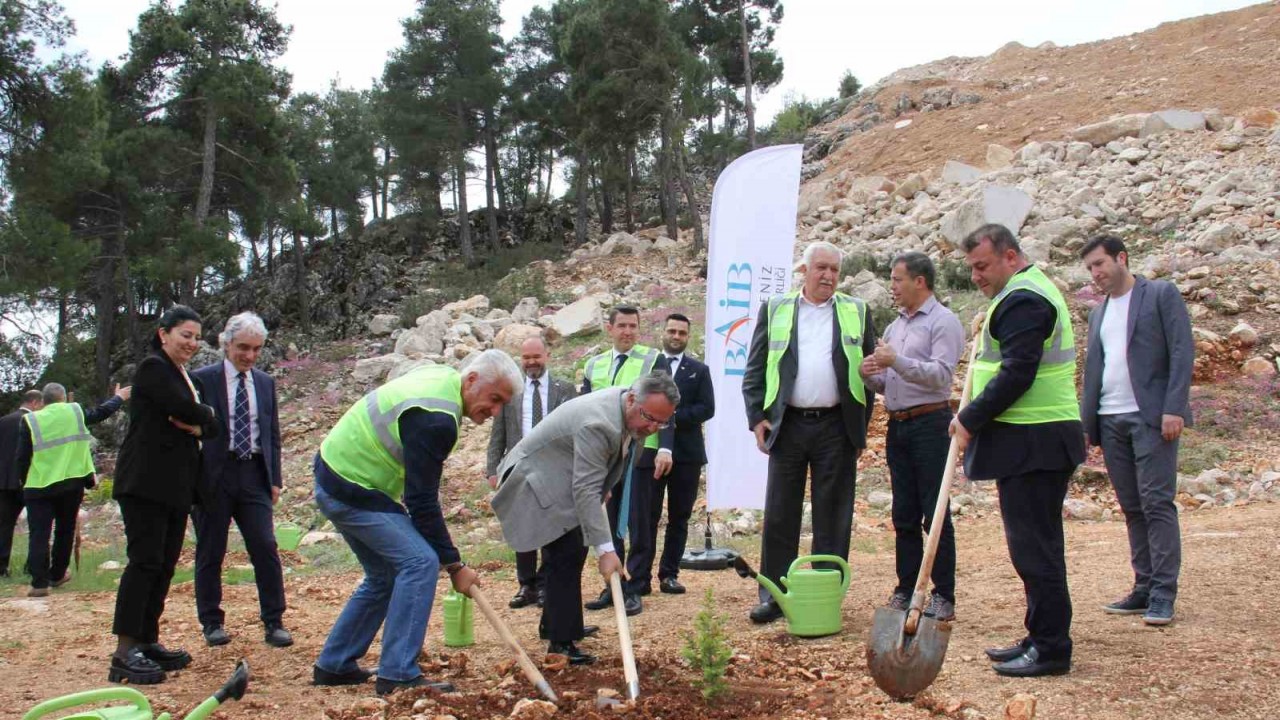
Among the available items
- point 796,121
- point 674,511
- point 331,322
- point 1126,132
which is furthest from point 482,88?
point 674,511

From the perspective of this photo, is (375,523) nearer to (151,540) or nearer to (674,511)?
(151,540)

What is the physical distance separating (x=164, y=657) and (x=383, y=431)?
1.88 m

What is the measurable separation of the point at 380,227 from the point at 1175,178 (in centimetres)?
2882

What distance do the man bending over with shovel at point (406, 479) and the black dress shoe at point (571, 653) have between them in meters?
0.71

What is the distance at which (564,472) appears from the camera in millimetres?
4547

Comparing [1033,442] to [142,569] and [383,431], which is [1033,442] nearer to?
[383,431]

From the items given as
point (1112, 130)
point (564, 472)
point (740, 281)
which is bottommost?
point (564, 472)

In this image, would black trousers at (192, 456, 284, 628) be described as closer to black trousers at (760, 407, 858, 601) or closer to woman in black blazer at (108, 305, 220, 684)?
woman in black blazer at (108, 305, 220, 684)

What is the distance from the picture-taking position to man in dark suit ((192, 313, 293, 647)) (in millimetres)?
5512

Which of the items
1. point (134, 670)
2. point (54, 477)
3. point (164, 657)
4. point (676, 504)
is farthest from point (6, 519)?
point (676, 504)

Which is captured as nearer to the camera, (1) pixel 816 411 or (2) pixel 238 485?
(1) pixel 816 411

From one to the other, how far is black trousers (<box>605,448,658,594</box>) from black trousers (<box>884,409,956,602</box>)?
68.7 inches

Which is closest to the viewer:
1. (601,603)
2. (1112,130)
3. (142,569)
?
(142,569)

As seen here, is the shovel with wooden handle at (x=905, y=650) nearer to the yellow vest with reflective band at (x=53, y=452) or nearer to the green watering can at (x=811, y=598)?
the green watering can at (x=811, y=598)
